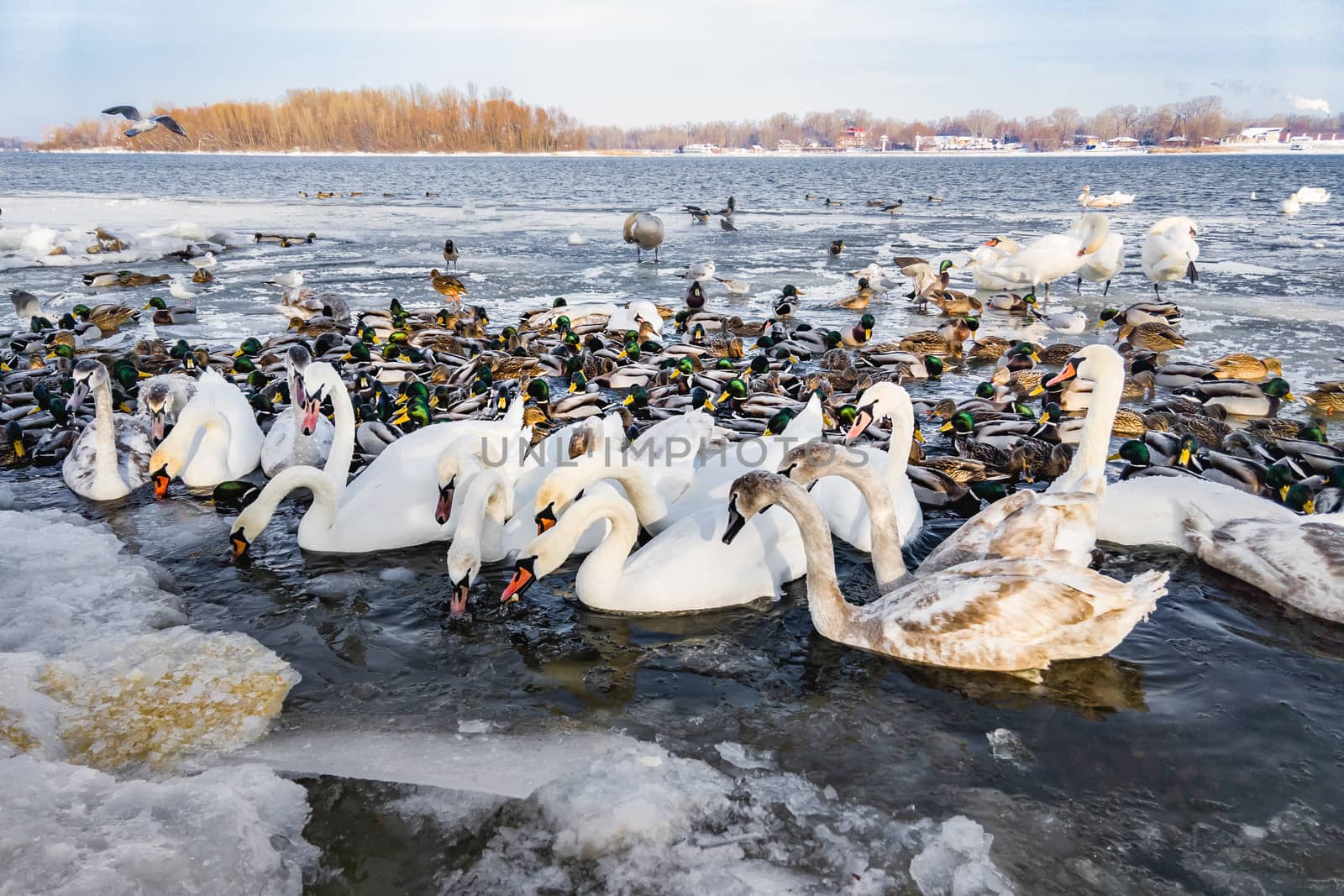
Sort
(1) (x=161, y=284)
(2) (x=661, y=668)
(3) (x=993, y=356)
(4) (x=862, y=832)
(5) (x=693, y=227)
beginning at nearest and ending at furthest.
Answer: (4) (x=862, y=832) → (2) (x=661, y=668) → (3) (x=993, y=356) → (1) (x=161, y=284) → (5) (x=693, y=227)

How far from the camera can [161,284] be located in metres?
18.4

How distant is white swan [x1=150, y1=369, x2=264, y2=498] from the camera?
6734 mm

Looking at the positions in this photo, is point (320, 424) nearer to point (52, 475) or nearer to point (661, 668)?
point (52, 475)

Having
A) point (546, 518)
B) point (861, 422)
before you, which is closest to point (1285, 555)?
point (861, 422)

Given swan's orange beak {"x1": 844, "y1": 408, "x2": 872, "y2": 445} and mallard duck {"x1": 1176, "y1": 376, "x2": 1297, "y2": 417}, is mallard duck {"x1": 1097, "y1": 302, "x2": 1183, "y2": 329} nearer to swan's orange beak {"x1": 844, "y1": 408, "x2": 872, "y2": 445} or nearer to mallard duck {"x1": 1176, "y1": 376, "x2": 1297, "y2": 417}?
mallard duck {"x1": 1176, "y1": 376, "x2": 1297, "y2": 417}

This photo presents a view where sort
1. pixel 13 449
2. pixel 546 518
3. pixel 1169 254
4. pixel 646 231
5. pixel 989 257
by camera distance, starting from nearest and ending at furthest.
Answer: pixel 546 518 < pixel 13 449 < pixel 1169 254 < pixel 989 257 < pixel 646 231

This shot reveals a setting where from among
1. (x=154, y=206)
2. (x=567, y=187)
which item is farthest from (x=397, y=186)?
(x=154, y=206)

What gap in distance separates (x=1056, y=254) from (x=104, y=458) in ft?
47.3

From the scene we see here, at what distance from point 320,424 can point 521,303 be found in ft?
28.5

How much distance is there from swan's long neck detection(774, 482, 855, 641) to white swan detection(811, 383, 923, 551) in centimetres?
106

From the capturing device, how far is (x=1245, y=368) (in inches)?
390

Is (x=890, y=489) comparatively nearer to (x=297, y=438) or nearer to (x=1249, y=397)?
(x=297, y=438)

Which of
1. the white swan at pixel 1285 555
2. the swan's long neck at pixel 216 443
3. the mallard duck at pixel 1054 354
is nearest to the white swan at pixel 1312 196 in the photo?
the mallard duck at pixel 1054 354

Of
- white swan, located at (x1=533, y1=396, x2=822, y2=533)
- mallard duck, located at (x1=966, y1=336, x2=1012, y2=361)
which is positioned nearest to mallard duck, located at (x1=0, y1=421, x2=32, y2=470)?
white swan, located at (x1=533, y1=396, x2=822, y2=533)
